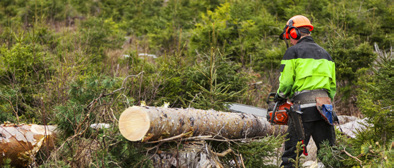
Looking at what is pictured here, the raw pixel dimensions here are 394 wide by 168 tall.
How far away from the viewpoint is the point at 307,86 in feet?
13.6

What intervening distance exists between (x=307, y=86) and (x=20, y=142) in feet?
11.0

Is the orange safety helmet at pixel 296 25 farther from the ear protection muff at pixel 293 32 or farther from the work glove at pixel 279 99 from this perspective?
the work glove at pixel 279 99

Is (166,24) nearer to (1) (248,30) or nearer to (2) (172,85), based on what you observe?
(1) (248,30)

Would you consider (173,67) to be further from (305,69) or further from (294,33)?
(305,69)

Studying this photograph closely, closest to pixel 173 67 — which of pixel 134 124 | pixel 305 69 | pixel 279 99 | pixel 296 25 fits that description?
pixel 279 99

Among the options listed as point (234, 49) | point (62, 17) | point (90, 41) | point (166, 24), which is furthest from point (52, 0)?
Result: point (234, 49)

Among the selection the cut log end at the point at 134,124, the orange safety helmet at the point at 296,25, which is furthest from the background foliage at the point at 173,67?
the orange safety helmet at the point at 296,25

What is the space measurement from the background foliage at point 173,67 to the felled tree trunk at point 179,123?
199 millimetres

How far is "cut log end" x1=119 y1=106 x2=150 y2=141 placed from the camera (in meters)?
3.32

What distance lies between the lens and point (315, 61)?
4148 mm

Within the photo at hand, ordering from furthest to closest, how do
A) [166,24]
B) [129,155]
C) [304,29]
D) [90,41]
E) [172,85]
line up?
[166,24], [90,41], [172,85], [304,29], [129,155]

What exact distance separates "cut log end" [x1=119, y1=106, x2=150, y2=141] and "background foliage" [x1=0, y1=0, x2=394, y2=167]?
126 mm

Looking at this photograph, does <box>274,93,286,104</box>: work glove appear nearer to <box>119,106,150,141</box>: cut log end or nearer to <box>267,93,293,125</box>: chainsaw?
<box>267,93,293,125</box>: chainsaw

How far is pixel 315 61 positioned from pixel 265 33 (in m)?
6.46
